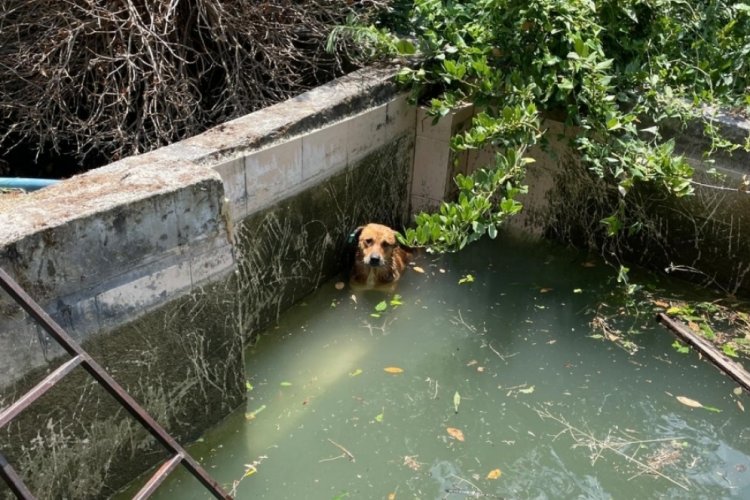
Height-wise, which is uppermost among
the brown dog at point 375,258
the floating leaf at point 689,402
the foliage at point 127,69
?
the foliage at point 127,69

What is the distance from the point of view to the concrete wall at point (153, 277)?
112 inches

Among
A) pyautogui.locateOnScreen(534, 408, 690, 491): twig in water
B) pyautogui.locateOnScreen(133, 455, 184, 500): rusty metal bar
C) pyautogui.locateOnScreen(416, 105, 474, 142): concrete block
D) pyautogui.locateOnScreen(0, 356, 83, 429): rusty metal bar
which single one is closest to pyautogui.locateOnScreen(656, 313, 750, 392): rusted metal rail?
pyautogui.locateOnScreen(534, 408, 690, 491): twig in water

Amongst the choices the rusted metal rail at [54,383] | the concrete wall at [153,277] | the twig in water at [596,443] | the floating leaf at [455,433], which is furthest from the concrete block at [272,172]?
the twig in water at [596,443]

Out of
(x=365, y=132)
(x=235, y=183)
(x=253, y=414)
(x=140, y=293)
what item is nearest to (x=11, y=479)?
(x=140, y=293)

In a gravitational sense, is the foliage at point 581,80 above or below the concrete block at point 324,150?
above

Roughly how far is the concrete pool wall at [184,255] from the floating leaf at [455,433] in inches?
45.9

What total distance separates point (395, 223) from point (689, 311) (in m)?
2.31

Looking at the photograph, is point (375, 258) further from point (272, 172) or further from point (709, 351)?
point (709, 351)

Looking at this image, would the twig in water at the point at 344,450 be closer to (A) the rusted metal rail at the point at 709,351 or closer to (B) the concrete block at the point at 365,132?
(B) the concrete block at the point at 365,132

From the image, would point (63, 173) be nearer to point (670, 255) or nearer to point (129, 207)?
point (129, 207)

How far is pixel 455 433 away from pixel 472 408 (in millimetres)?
233

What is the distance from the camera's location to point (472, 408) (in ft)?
13.7

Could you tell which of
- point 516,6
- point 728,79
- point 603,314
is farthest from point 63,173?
point 728,79

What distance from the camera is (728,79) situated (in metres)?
5.12
